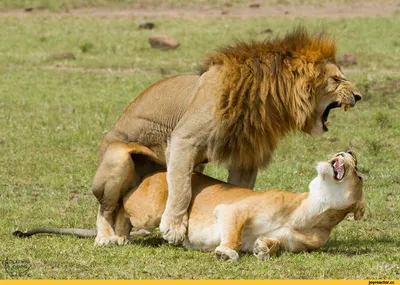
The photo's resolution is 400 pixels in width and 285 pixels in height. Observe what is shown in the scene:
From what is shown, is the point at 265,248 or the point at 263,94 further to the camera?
the point at 263,94

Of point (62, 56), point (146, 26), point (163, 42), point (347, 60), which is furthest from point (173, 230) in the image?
point (146, 26)

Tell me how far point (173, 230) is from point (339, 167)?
Answer: 1095 millimetres

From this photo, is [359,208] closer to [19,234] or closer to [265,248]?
[265,248]

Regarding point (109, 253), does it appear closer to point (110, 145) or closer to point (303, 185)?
point (110, 145)

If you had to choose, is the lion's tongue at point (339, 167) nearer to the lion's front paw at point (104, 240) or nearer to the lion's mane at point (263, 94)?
the lion's mane at point (263, 94)

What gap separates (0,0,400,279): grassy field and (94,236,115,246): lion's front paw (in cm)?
11

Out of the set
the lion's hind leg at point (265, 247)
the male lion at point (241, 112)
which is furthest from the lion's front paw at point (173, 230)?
the lion's hind leg at point (265, 247)

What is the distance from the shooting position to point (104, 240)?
6062 millimetres

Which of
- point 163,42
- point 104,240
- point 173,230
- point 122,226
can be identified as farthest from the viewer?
point 163,42

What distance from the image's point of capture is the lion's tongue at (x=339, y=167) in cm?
545

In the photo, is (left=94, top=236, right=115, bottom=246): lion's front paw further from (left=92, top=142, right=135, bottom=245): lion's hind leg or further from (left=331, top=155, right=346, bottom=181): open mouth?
(left=331, top=155, right=346, bottom=181): open mouth

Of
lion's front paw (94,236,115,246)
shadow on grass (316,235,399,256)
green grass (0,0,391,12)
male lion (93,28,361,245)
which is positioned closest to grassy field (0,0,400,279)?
shadow on grass (316,235,399,256)

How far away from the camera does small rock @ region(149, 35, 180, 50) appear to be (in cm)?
1878
